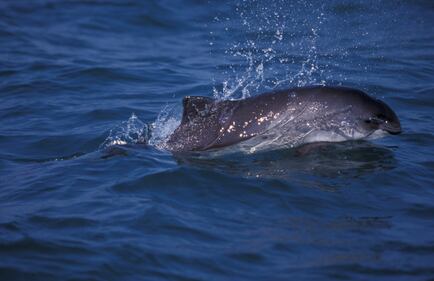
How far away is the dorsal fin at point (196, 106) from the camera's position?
9.70 meters

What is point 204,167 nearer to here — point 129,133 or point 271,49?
point 129,133

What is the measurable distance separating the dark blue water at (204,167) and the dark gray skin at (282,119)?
26 cm

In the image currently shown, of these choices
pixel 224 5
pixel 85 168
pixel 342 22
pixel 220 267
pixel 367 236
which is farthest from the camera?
pixel 224 5

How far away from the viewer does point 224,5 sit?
771 inches

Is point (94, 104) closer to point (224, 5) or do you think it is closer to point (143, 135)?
point (143, 135)

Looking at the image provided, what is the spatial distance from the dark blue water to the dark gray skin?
26cm

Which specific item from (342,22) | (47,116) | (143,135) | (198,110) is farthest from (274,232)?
(342,22)

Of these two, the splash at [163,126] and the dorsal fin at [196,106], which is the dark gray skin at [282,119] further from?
the splash at [163,126]

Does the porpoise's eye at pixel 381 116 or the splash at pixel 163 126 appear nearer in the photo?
the porpoise's eye at pixel 381 116

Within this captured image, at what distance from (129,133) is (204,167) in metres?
2.34

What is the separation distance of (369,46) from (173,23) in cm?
549

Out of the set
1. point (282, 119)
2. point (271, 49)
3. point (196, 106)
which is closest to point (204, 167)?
point (196, 106)

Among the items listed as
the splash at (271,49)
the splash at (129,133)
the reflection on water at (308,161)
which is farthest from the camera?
the splash at (271,49)

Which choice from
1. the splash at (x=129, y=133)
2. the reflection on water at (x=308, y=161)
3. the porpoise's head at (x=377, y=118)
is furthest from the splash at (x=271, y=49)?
the porpoise's head at (x=377, y=118)
